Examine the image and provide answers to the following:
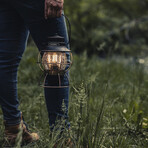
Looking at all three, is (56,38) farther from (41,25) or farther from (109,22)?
(109,22)

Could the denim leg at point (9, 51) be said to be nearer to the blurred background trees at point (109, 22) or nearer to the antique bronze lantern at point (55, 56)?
the antique bronze lantern at point (55, 56)

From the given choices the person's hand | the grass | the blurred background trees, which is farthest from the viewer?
the blurred background trees

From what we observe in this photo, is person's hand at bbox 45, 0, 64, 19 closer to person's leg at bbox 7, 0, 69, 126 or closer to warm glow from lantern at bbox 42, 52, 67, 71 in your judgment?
person's leg at bbox 7, 0, 69, 126

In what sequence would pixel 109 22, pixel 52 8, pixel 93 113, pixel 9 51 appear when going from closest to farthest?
pixel 52 8 < pixel 9 51 < pixel 93 113 < pixel 109 22

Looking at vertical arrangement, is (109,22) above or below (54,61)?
above

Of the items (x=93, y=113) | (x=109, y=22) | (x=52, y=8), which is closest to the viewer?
(x=52, y=8)

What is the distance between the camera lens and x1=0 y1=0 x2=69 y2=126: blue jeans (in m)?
1.33

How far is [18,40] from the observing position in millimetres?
1547

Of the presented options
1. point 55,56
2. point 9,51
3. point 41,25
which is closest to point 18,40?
point 9,51

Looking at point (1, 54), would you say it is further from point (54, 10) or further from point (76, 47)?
point (76, 47)

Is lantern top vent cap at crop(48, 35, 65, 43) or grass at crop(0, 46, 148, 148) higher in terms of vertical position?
lantern top vent cap at crop(48, 35, 65, 43)

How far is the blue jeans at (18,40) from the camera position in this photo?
133 cm

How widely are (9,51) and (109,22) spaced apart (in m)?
6.41

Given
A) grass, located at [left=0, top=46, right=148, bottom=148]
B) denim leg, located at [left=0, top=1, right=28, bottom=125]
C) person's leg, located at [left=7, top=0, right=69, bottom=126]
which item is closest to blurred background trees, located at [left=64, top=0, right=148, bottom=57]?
grass, located at [left=0, top=46, right=148, bottom=148]
